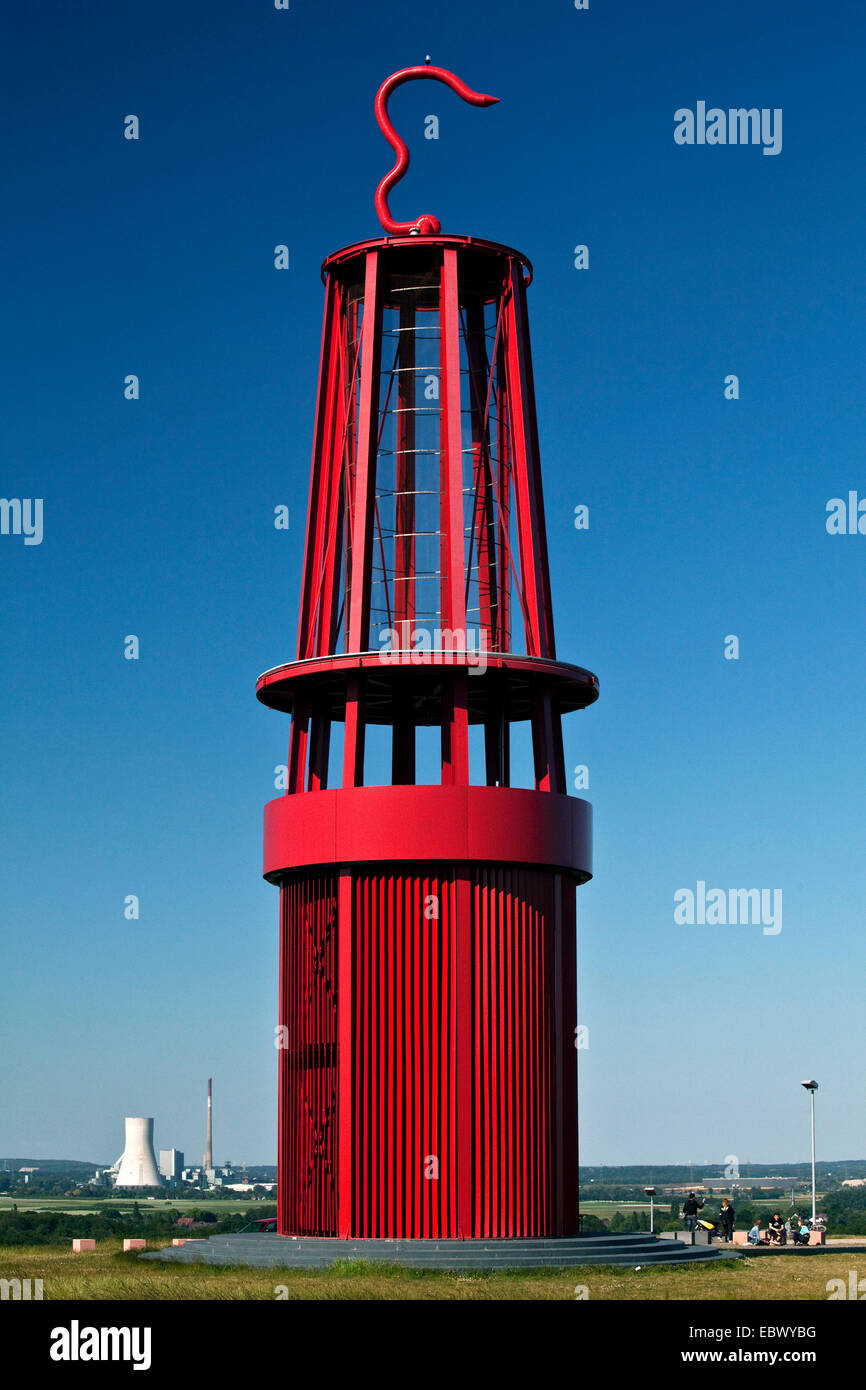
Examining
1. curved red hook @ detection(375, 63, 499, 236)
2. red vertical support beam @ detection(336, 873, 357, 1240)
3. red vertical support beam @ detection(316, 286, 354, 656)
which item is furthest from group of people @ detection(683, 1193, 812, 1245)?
curved red hook @ detection(375, 63, 499, 236)

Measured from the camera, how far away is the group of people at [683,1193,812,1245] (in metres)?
52.1

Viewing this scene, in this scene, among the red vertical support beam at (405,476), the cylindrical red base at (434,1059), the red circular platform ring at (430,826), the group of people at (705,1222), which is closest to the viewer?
the cylindrical red base at (434,1059)

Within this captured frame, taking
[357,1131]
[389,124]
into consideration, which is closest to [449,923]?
[357,1131]

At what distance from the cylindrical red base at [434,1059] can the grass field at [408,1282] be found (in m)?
3.81

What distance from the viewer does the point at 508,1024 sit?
144 feet

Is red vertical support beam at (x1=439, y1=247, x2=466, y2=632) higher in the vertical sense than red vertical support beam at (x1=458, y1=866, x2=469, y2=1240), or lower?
higher

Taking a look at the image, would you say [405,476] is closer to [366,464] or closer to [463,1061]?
[366,464]

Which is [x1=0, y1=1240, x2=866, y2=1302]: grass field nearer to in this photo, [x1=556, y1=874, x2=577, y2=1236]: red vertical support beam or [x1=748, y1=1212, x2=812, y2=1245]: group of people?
[x1=556, y1=874, x2=577, y2=1236]: red vertical support beam

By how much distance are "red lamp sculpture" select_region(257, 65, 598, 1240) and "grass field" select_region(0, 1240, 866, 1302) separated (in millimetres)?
4151

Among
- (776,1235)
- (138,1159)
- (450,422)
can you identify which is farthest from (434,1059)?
(138,1159)

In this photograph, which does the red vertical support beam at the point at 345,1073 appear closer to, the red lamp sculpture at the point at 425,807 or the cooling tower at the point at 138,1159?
the red lamp sculpture at the point at 425,807

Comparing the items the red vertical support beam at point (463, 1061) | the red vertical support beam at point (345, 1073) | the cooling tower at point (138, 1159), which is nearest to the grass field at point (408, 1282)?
the red vertical support beam at point (345, 1073)

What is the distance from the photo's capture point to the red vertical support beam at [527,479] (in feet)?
158

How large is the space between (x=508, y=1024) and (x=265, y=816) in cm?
819
